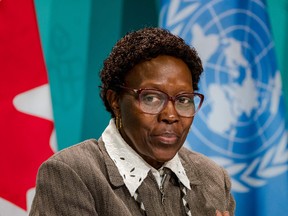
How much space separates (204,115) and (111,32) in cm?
59

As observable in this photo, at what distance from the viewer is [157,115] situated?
1.40 m

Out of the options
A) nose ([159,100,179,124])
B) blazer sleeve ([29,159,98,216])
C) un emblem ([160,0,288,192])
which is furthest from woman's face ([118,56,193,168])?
un emblem ([160,0,288,192])

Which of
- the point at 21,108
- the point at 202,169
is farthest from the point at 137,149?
the point at 21,108

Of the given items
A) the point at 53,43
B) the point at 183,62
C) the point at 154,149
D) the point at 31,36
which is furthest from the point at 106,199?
the point at 53,43

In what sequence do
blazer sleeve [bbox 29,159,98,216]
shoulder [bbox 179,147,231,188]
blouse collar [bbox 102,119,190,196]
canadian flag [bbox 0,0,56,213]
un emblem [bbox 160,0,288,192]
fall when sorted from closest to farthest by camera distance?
blazer sleeve [bbox 29,159,98,216] → blouse collar [bbox 102,119,190,196] → shoulder [bbox 179,147,231,188] → canadian flag [bbox 0,0,56,213] → un emblem [bbox 160,0,288,192]

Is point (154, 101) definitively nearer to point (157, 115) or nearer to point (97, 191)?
point (157, 115)

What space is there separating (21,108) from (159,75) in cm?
76

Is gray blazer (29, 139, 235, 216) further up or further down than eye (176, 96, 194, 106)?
further down

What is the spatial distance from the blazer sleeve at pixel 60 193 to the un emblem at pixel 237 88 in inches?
45.8

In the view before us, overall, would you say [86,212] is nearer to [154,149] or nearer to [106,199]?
[106,199]

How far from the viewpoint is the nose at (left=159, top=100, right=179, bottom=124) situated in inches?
55.0

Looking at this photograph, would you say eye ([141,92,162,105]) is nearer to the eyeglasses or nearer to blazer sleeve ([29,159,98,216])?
the eyeglasses

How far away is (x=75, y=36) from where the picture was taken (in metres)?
2.66

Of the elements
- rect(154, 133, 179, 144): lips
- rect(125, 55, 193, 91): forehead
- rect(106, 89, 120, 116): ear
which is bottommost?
rect(154, 133, 179, 144): lips
